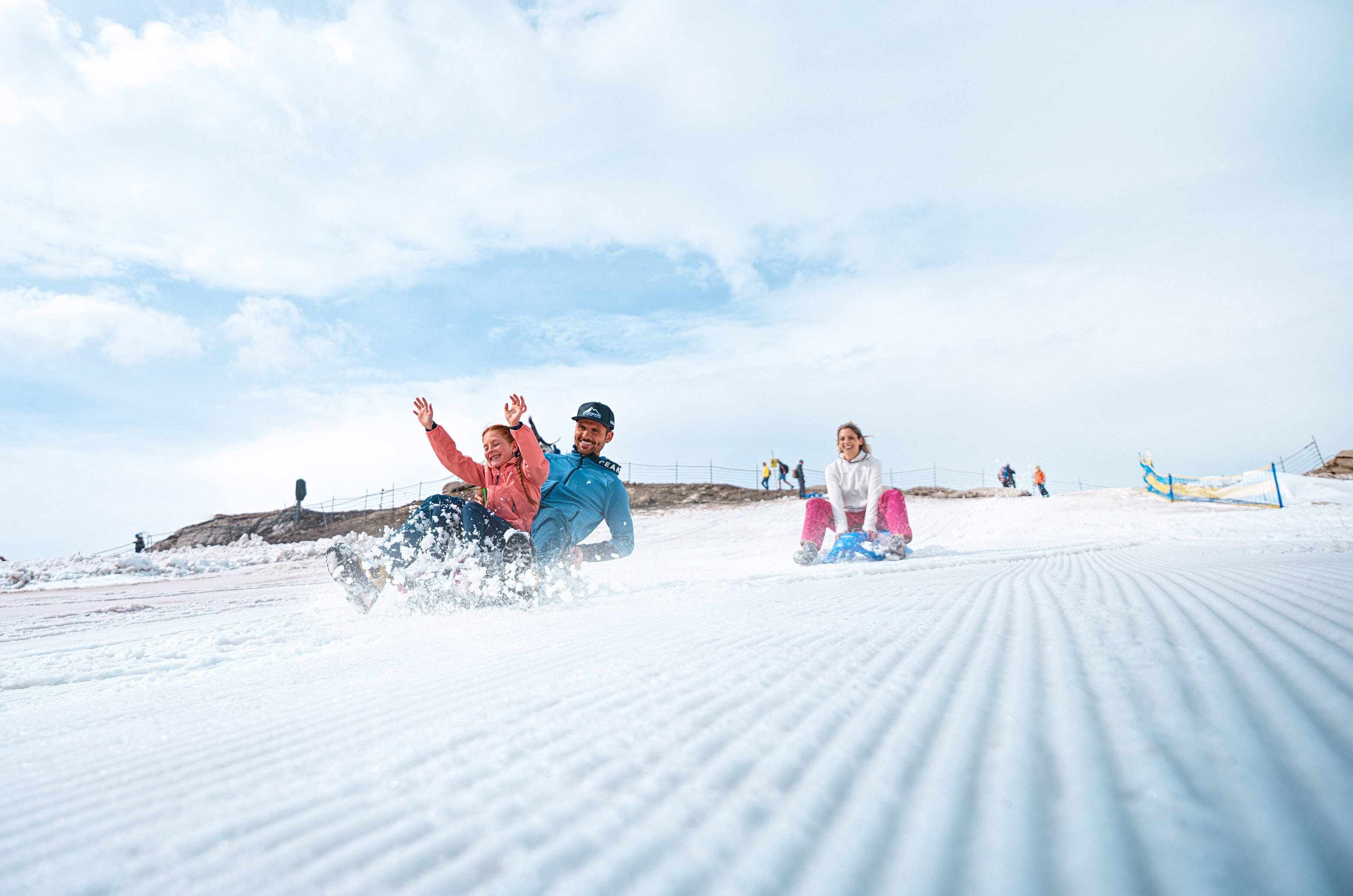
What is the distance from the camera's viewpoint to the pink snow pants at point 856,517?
17.1ft

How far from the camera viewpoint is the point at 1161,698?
0.81 metres

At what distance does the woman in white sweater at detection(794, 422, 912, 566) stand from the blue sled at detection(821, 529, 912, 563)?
0.40 feet

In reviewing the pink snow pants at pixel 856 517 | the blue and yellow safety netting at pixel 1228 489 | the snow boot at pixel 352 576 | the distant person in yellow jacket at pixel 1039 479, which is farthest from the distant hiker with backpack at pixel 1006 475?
the snow boot at pixel 352 576

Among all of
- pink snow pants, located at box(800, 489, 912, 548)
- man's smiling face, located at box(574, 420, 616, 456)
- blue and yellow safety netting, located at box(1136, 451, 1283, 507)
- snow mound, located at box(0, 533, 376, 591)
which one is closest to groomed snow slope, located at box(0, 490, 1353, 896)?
man's smiling face, located at box(574, 420, 616, 456)

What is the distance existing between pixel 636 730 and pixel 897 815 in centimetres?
39

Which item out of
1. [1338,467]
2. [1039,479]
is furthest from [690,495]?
[1338,467]

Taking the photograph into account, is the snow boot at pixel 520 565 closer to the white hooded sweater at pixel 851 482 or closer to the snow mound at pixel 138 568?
the white hooded sweater at pixel 851 482

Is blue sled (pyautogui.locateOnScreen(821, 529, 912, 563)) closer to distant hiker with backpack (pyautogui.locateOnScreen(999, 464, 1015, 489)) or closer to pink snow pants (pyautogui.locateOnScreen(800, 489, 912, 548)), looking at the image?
pink snow pants (pyautogui.locateOnScreen(800, 489, 912, 548))

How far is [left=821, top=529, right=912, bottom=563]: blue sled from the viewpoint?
5031 mm

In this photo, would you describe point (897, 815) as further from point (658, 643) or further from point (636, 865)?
point (658, 643)

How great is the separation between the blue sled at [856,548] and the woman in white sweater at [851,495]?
0.12 meters

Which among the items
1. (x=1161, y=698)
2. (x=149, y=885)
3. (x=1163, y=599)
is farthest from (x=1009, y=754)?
(x=1163, y=599)

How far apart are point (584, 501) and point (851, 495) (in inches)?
109

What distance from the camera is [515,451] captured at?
373 centimetres
